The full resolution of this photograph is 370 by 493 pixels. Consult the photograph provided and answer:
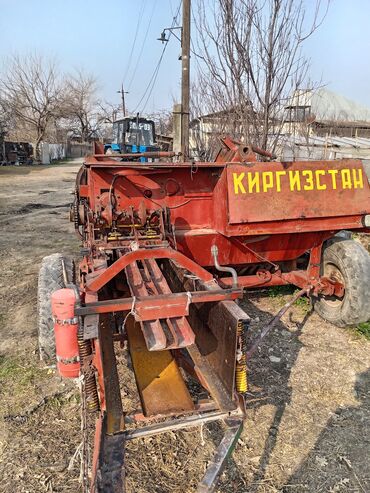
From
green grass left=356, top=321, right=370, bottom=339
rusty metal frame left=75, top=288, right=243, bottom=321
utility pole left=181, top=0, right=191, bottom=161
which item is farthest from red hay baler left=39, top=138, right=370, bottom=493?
utility pole left=181, top=0, right=191, bottom=161

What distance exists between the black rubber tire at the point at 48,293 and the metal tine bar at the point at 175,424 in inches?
65.2

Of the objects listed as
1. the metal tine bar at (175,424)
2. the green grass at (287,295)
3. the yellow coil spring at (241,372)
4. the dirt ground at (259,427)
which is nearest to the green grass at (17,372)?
the dirt ground at (259,427)

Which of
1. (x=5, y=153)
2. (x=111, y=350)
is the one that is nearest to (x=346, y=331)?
(x=111, y=350)

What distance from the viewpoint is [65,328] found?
107 inches

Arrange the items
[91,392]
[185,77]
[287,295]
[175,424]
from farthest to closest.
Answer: [185,77] → [287,295] → [91,392] → [175,424]

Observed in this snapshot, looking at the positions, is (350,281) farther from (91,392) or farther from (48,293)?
(48,293)

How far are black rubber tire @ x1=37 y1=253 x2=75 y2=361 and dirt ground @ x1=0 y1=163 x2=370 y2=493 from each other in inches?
7.1

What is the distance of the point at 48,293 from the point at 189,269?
1.51 m

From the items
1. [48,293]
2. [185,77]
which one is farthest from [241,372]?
[185,77]

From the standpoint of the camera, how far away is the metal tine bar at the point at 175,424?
2.13 meters

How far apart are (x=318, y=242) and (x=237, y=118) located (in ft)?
10.7

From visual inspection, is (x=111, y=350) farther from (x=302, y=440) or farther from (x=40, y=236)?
(x=40, y=236)

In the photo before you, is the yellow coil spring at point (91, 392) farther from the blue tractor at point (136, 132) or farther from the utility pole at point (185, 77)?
the blue tractor at point (136, 132)

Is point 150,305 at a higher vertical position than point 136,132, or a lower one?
lower
